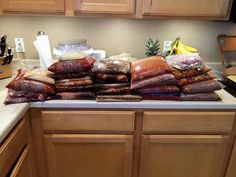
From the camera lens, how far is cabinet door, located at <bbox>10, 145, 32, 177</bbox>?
1.11 m

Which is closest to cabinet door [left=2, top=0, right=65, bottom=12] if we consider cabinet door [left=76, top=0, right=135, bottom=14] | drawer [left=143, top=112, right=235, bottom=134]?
cabinet door [left=76, top=0, right=135, bottom=14]

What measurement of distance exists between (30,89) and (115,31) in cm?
87

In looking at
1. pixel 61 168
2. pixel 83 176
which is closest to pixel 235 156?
pixel 83 176

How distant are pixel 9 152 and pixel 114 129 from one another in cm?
57

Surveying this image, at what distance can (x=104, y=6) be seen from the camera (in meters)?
1.41

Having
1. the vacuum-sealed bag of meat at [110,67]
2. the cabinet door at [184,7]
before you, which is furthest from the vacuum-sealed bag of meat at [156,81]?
the cabinet door at [184,7]

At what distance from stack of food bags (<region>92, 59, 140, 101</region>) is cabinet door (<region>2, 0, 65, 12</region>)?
0.46m

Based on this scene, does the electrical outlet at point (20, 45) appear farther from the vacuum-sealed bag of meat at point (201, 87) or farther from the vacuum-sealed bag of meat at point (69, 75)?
the vacuum-sealed bag of meat at point (201, 87)

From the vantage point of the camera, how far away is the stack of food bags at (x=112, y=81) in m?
1.30

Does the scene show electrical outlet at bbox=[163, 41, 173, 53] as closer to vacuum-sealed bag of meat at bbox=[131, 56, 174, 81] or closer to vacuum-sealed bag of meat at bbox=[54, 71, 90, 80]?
vacuum-sealed bag of meat at bbox=[131, 56, 174, 81]

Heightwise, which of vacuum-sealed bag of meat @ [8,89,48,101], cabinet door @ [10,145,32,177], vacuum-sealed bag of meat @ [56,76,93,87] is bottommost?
cabinet door @ [10,145,32,177]

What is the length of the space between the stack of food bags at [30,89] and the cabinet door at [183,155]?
649 millimetres

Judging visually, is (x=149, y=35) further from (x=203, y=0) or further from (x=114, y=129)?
(x=114, y=129)

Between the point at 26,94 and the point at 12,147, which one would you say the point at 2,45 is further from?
the point at 12,147
